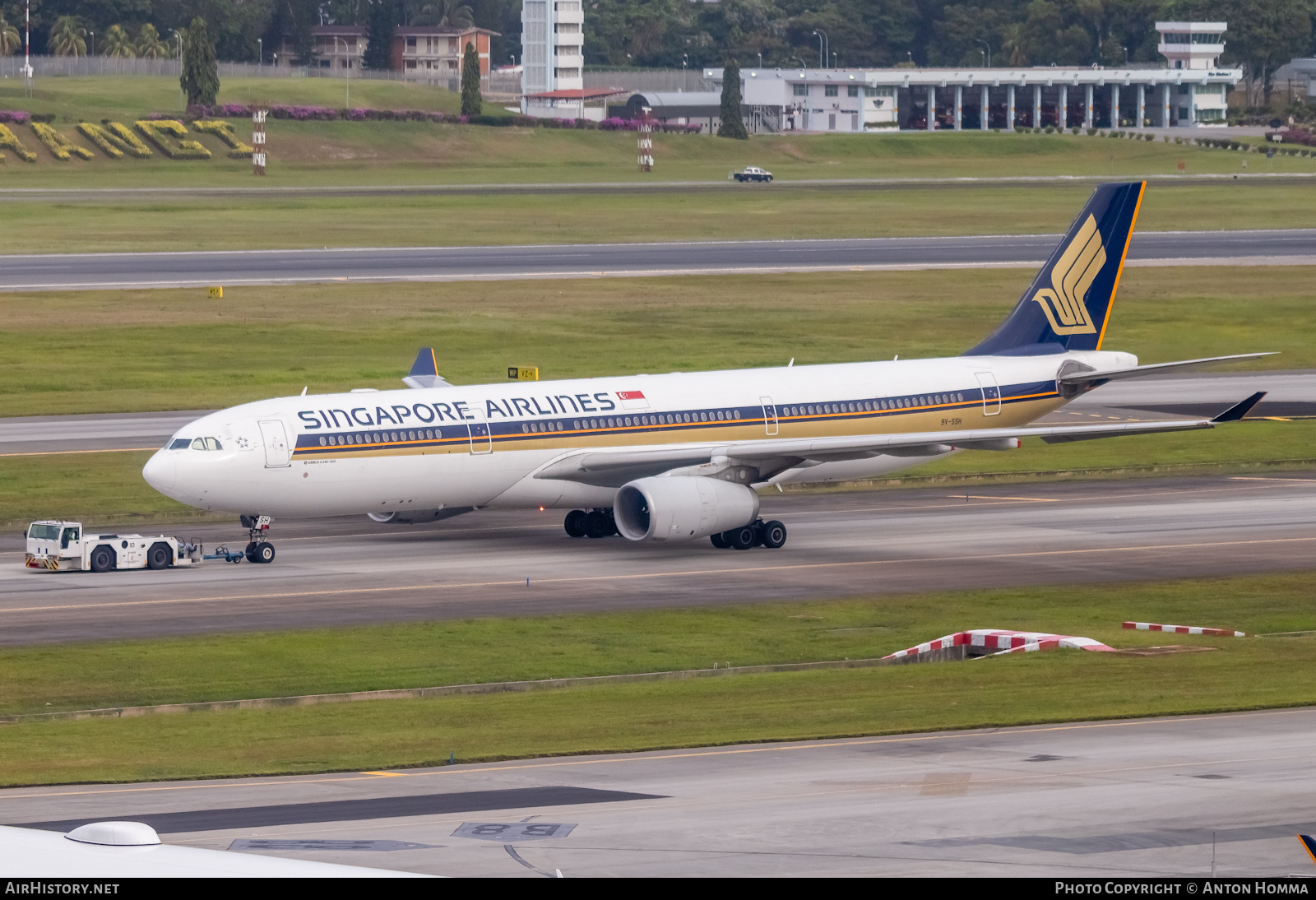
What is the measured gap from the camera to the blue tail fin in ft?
204

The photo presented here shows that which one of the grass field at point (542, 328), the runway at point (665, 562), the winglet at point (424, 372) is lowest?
the runway at point (665, 562)

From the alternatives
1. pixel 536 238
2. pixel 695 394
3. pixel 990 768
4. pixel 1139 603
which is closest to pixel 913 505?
pixel 695 394

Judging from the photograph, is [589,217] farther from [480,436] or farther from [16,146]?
[480,436]

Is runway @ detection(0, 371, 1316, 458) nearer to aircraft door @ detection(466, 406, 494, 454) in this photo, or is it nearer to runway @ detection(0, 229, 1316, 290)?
aircraft door @ detection(466, 406, 494, 454)

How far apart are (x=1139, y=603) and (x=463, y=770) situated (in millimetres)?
21122

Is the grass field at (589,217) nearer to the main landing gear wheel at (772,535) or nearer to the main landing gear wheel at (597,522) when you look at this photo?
the main landing gear wheel at (597,522)

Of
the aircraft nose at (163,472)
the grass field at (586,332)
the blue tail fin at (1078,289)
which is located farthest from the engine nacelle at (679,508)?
the grass field at (586,332)

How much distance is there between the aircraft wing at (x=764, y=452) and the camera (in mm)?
52812

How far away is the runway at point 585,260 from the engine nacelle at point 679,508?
2426 inches

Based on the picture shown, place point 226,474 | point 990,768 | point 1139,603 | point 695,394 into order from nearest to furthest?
point 990,768
point 1139,603
point 226,474
point 695,394

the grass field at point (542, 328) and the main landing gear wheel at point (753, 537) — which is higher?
the grass field at point (542, 328)

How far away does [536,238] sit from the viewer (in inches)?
5541

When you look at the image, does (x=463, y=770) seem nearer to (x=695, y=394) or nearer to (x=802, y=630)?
(x=802, y=630)
